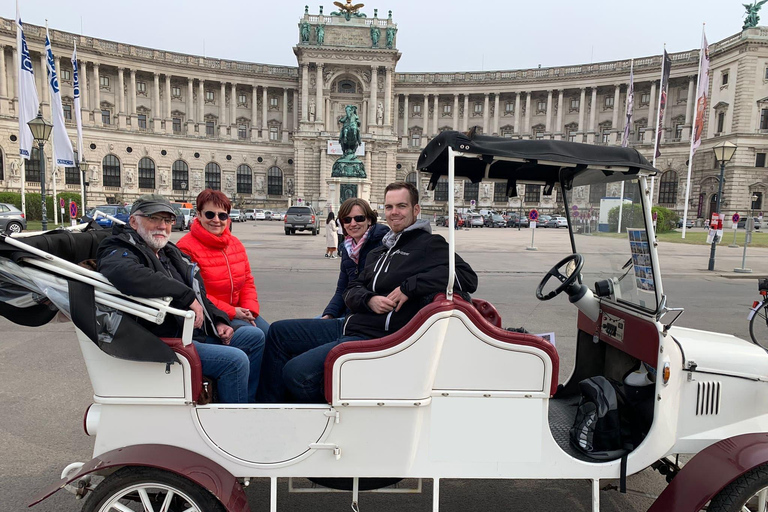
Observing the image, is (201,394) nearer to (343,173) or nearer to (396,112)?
(343,173)

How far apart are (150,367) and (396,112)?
274 ft

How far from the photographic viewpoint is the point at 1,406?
470cm

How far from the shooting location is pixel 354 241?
14.4ft

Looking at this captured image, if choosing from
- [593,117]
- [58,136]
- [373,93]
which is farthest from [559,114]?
[58,136]

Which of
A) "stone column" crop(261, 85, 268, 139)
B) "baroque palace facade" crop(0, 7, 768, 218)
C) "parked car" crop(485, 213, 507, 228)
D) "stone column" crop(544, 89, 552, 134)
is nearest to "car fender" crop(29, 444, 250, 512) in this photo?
"parked car" crop(485, 213, 507, 228)

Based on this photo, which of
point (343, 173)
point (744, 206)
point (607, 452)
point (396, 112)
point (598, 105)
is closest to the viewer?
point (607, 452)

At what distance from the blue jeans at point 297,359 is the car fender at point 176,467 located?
0.57 meters

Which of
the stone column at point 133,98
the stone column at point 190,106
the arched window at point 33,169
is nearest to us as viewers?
the arched window at point 33,169

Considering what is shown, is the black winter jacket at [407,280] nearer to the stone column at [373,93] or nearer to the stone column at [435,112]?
the stone column at [373,93]

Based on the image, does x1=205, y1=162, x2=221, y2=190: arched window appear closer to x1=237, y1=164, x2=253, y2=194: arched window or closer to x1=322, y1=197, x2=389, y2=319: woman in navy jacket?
x1=237, y1=164, x2=253, y2=194: arched window

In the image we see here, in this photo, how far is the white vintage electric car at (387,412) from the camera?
241cm

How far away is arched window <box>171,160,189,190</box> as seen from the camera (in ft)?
237

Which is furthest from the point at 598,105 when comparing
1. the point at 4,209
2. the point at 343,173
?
the point at 4,209

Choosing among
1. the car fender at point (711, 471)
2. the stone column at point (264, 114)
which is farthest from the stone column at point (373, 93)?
the car fender at point (711, 471)
